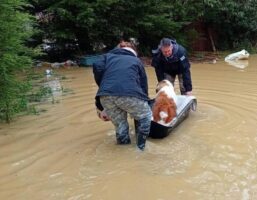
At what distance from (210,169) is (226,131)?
172 cm

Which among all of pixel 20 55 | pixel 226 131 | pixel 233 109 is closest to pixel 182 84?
pixel 233 109

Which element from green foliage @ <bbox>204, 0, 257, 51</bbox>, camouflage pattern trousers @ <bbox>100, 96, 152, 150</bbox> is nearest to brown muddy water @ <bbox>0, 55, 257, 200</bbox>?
camouflage pattern trousers @ <bbox>100, 96, 152, 150</bbox>

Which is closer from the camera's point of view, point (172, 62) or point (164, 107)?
point (164, 107)

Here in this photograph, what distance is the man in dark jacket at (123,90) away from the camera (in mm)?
6023

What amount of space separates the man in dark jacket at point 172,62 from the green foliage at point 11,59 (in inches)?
87.3

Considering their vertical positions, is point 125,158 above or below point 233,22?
below

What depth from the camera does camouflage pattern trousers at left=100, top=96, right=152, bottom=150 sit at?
607 centimetres

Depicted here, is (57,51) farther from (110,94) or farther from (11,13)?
(110,94)

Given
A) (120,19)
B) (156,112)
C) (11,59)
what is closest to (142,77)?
(156,112)

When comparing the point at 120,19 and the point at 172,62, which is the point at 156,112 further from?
the point at 120,19

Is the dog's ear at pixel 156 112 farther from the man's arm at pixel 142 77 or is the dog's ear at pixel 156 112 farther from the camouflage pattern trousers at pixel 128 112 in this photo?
the man's arm at pixel 142 77

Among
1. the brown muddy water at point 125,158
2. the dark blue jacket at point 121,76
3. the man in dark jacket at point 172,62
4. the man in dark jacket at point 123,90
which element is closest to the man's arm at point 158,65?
the man in dark jacket at point 172,62

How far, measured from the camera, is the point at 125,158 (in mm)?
6047

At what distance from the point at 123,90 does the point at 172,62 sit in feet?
7.43
